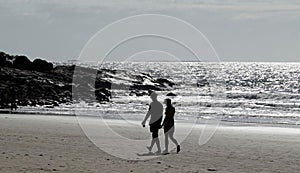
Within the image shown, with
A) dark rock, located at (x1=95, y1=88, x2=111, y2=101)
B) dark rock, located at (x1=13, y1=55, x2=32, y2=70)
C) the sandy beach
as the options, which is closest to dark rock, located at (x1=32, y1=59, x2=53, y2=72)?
dark rock, located at (x1=13, y1=55, x2=32, y2=70)

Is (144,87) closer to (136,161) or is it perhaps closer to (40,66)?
(40,66)

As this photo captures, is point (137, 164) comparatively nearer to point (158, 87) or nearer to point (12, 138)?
point (12, 138)

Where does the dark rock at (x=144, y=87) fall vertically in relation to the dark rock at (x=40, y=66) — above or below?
below

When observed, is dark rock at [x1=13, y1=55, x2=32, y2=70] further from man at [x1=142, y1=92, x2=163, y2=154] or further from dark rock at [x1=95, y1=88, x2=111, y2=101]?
man at [x1=142, y1=92, x2=163, y2=154]

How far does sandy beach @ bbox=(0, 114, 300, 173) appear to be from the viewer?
43.8 feet

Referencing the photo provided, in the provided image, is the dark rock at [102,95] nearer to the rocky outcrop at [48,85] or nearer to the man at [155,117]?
the rocky outcrop at [48,85]

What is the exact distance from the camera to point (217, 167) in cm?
1402

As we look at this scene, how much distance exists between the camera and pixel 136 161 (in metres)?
14.5

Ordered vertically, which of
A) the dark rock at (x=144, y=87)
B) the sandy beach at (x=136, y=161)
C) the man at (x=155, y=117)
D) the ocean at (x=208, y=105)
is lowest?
the sandy beach at (x=136, y=161)

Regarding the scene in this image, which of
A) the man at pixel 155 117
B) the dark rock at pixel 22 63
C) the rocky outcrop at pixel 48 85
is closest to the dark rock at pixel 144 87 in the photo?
the rocky outcrop at pixel 48 85

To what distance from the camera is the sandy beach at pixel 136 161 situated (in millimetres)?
13352

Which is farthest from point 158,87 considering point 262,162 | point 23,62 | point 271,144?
point 262,162

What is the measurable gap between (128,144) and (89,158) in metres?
3.87

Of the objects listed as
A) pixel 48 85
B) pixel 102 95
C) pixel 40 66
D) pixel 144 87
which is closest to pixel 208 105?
pixel 102 95
